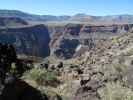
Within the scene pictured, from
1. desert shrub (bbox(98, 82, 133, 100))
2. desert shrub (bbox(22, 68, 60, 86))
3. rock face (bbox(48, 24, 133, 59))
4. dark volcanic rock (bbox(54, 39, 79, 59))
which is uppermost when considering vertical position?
desert shrub (bbox(98, 82, 133, 100))

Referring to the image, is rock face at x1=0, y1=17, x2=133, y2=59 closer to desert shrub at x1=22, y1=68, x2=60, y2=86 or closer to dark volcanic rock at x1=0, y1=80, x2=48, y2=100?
desert shrub at x1=22, y1=68, x2=60, y2=86

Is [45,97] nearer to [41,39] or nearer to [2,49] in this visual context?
[2,49]

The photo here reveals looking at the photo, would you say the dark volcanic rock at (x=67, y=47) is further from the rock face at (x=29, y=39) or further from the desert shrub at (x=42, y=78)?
the desert shrub at (x=42, y=78)

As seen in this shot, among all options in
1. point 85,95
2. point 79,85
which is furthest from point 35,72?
point 85,95

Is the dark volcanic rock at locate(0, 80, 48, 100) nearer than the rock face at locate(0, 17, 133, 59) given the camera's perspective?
Yes

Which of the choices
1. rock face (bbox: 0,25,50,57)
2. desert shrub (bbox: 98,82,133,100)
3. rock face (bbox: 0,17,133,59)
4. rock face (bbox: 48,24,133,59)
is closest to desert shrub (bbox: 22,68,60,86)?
desert shrub (bbox: 98,82,133,100)

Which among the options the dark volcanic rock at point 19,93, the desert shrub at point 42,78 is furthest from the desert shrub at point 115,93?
the desert shrub at point 42,78

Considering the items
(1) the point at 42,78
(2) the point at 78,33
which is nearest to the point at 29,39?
(2) the point at 78,33

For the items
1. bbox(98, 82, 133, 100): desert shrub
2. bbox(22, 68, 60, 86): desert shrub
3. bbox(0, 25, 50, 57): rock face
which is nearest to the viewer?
bbox(98, 82, 133, 100): desert shrub
